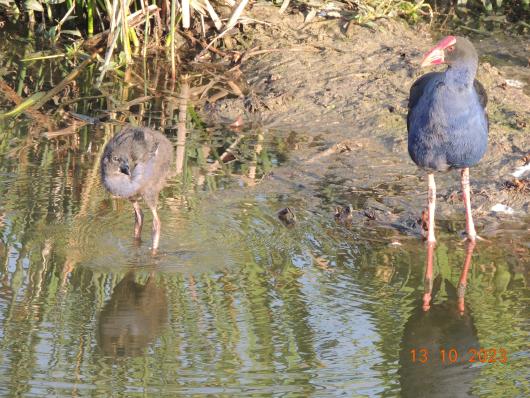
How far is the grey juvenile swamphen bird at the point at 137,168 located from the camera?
6.76 metres

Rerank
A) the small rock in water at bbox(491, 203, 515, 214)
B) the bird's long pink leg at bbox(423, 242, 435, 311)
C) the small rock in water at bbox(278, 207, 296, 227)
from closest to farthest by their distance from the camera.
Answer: the bird's long pink leg at bbox(423, 242, 435, 311)
the small rock in water at bbox(278, 207, 296, 227)
the small rock in water at bbox(491, 203, 515, 214)

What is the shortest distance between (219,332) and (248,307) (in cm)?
37

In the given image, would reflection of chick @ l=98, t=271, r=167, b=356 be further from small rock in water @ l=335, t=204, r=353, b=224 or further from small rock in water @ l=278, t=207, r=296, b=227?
small rock in water @ l=335, t=204, r=353, b=224

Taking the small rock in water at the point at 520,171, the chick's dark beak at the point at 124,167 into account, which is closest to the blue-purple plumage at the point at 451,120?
the small rock in water at the point at 520,171

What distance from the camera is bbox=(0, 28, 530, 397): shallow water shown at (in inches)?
208

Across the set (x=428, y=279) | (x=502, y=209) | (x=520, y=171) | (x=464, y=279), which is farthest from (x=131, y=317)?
(x=520, y=171)

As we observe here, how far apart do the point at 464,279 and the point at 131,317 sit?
2.07 m

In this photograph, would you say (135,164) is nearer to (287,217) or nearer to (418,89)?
(287,217)

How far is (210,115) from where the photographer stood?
935 centimetres

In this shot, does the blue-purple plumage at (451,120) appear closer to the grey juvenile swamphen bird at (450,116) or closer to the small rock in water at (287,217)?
the grey juvenile swamphen bird at (450,116)

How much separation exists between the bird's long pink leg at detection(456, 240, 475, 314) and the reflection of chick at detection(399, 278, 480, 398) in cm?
3

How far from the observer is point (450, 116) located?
667cm

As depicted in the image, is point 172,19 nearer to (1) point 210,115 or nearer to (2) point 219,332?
(1) point 210,115
